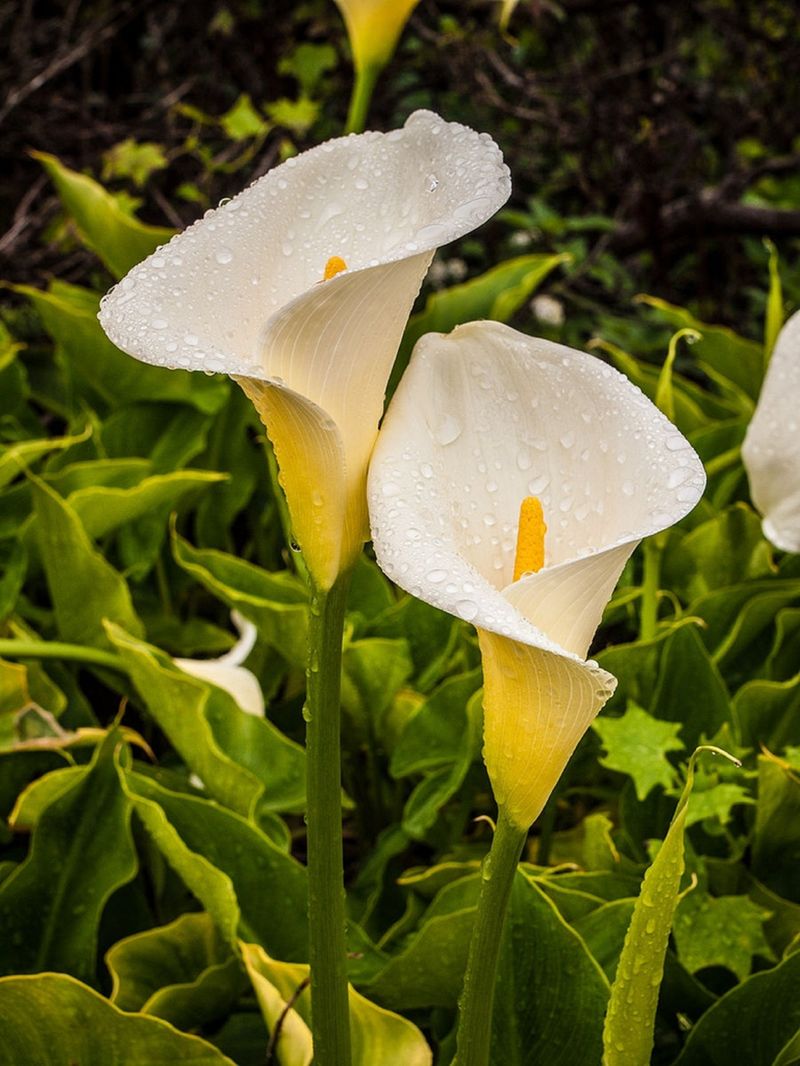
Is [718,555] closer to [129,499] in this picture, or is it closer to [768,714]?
[768,714]

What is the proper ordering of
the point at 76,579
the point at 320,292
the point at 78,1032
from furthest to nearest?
the point at 76,579 → the point at 78,1032 → the point at 320,292

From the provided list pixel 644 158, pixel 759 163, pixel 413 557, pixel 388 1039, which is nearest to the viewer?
pixel 413 557

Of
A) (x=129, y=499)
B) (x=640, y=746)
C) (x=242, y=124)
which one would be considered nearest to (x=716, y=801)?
(x=640, y=746)

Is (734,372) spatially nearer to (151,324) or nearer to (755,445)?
(755,445)

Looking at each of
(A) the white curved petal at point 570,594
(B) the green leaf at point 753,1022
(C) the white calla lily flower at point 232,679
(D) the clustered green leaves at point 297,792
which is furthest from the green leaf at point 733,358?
(A) the white curved petal at point 570,594

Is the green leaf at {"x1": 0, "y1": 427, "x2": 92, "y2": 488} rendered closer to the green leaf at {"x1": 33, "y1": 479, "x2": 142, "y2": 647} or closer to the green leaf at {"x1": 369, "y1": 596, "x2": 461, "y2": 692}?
the green leaf at {"x1": 33, "y1": 479, "x2": 142, "y2": 647}

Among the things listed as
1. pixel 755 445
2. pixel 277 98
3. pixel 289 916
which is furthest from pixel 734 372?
pixel 277 98

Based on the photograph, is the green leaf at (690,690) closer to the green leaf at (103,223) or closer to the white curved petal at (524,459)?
the white curved petal at (524,459)
